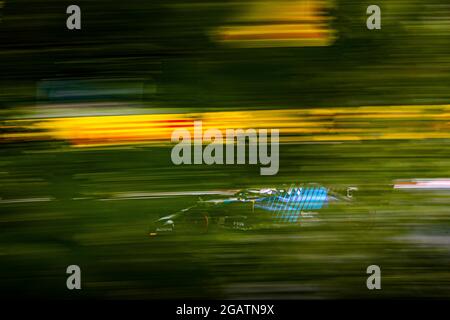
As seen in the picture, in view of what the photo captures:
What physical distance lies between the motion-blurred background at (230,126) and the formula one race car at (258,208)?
5cm

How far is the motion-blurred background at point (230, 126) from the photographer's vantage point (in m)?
2.23

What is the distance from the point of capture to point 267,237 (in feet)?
7.36

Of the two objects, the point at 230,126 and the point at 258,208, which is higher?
the point at 230,126

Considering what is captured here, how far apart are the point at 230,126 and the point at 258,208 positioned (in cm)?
44

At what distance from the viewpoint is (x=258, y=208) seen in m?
2.25

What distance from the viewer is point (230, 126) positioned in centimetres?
224

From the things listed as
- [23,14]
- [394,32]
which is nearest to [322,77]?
[394,32]

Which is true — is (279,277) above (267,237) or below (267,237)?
below

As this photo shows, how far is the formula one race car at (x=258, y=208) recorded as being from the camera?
2234mm

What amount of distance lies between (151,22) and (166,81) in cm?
31

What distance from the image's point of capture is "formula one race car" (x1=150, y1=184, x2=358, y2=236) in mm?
2234

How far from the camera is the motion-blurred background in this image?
7.32 feet

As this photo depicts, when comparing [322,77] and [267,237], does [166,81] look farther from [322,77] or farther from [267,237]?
[267,237]

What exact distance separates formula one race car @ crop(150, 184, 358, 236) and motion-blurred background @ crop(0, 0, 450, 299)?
0.16 ft
